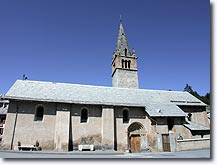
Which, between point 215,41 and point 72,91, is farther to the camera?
point 72,91

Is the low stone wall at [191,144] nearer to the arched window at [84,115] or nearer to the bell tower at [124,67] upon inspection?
the arched window at [84,115]

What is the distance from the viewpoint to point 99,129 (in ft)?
56.7

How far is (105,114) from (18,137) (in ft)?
26.9

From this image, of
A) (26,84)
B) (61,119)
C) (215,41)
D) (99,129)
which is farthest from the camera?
(26,84)

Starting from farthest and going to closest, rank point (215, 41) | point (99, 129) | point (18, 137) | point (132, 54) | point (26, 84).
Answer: point (132, 54), point (26, 84), point (99, 129), point (18, 137), point (215, 41)

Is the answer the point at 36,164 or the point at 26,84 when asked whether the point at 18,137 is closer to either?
the point at 26,84

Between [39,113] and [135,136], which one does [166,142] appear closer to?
[135,136]

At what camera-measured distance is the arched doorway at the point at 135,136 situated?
17844 mm

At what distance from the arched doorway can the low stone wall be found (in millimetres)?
4426

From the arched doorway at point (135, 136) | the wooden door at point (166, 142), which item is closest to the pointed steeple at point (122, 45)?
the arched doorway at point (135, 136)

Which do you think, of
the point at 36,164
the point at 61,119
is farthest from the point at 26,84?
the point at 36,164

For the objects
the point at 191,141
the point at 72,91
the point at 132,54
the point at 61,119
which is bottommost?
the point at 191,141

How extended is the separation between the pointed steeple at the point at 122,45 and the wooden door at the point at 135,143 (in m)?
18.4

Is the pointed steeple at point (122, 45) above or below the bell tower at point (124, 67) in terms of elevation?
above
